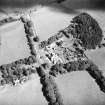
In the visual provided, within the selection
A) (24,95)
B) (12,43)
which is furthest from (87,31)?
(24,95)

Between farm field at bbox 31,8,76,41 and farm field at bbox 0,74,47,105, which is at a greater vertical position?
farm field at bbox 31,8,76,41

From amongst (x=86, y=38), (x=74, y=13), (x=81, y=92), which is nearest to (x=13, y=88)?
(x=81, y=92)

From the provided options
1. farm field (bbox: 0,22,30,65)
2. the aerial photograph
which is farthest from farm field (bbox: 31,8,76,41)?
farm field (bbox: 0,22,30,65)

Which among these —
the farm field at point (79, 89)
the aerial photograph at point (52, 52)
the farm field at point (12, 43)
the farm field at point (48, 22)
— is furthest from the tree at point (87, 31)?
the farm field at point (12, 43)

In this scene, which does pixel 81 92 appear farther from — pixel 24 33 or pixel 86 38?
pixel 24 33

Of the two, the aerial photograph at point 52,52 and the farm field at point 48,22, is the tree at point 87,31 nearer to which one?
the aerial photograph at point 52,52

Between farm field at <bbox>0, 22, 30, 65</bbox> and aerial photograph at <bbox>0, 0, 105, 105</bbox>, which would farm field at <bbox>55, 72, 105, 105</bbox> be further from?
farm field at <bbox>0, 22, 30, 65</bbox>

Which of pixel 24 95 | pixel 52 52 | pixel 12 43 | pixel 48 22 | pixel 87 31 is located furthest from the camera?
pixel 48 22

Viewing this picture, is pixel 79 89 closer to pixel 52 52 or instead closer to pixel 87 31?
pixel 52 52
